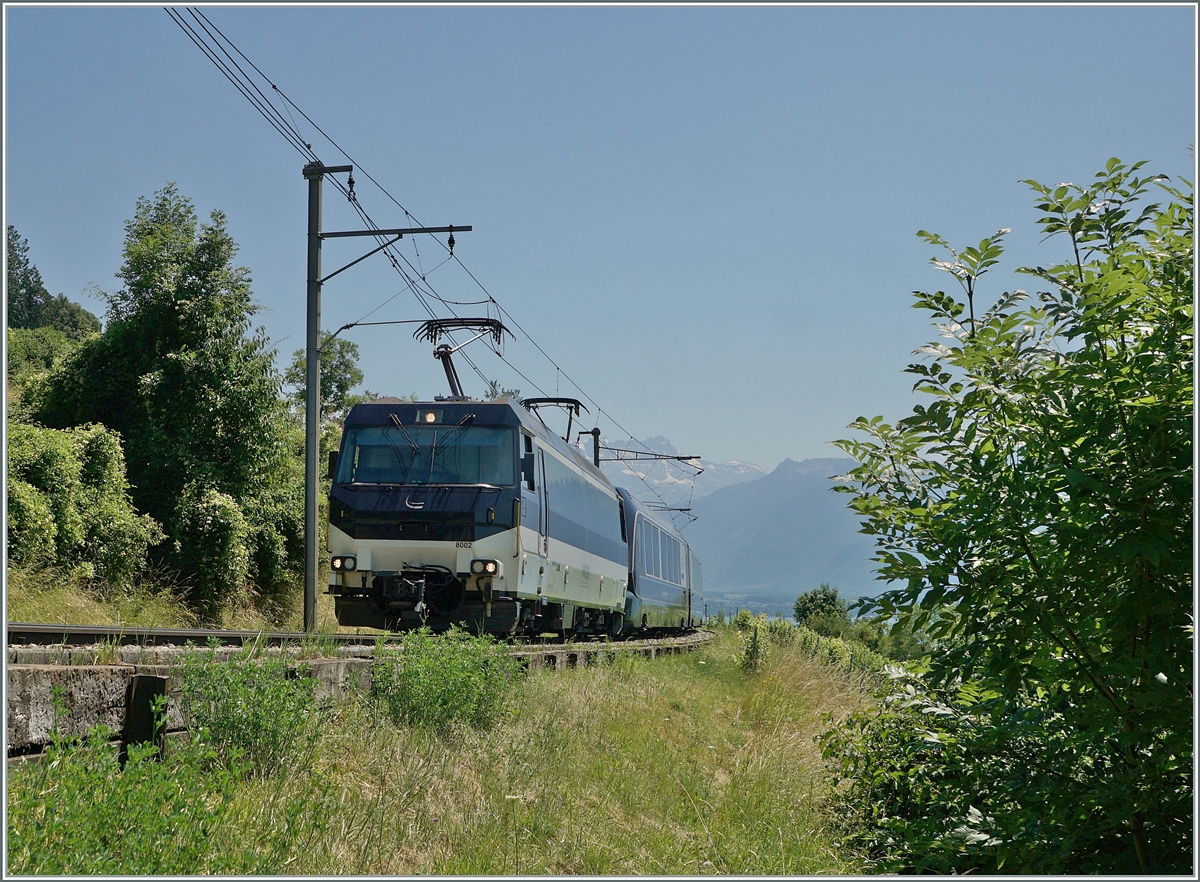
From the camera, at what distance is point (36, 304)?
329 ft

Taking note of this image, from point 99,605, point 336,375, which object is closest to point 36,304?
point 336,375

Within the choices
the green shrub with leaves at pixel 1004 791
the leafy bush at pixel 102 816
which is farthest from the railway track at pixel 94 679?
the green shrub with leaves at pixel 1004 791

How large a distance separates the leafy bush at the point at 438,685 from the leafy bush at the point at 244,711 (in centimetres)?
183

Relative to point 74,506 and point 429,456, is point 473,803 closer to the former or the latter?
point 429,456

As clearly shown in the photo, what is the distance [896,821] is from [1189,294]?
10.0ft

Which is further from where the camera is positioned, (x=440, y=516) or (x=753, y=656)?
(x=753, y=656)

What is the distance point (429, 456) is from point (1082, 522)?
1120cm

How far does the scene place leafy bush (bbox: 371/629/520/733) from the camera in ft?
26.2

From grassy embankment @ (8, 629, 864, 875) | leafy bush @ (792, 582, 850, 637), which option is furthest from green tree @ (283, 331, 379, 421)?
grassy embankment @ (8, 629, 864, 875)

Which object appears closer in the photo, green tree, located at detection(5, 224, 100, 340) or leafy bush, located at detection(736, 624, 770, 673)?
leafy bush, located at detection(736, 624, 770, 673)

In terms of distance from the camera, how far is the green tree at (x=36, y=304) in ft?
309

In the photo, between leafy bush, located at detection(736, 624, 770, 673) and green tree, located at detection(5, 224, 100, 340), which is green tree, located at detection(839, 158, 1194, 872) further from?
green tree, located at detection(5, 224, 100, 340)

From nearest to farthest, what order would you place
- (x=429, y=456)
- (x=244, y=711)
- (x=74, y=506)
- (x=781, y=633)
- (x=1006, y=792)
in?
(x=1006, y=792), (x=244, y=711), (x=429, y=456), (x=74, y=506), (x=781, y=633)

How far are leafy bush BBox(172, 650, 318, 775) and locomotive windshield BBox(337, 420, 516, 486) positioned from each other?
8.09 metres
